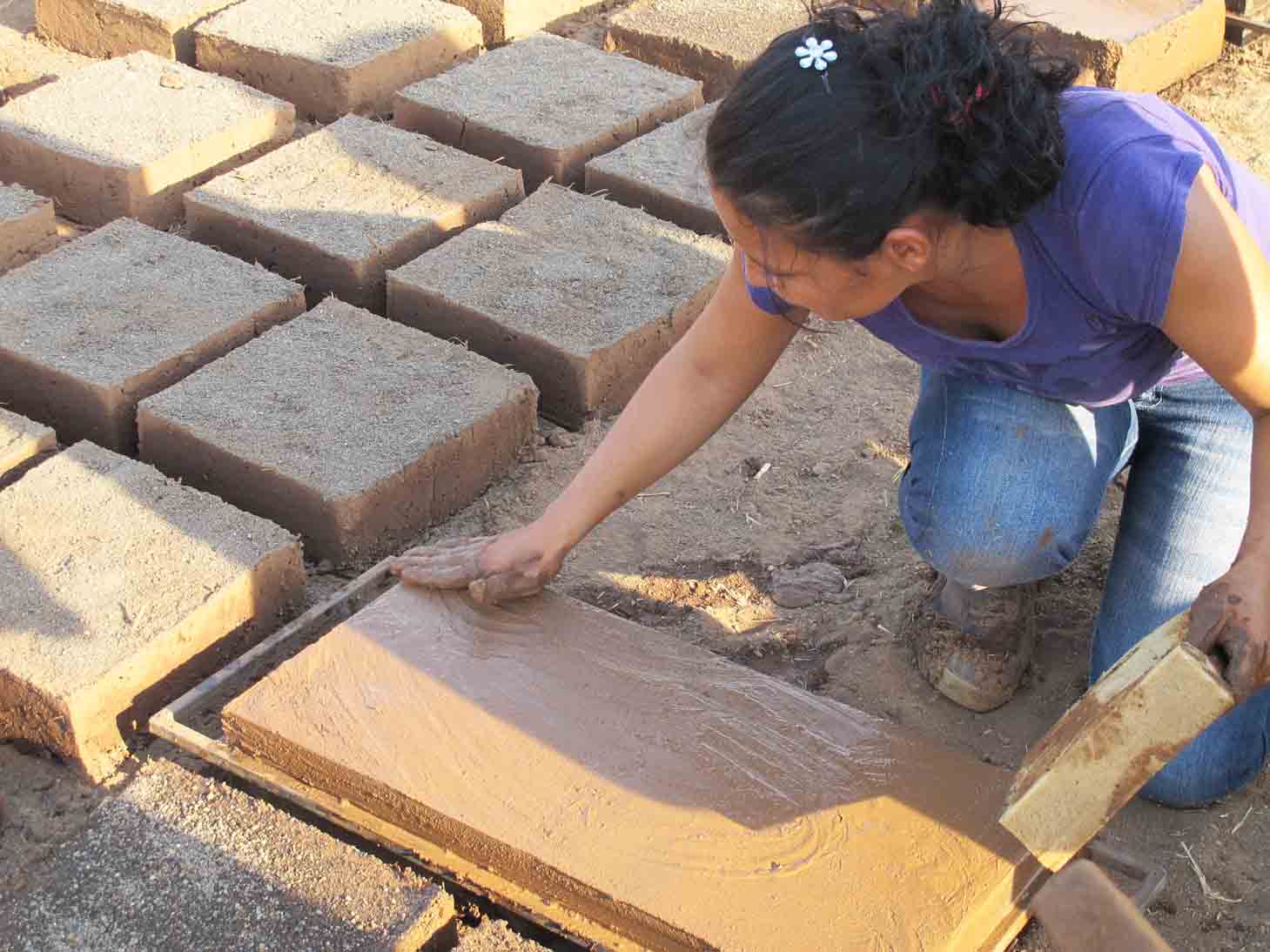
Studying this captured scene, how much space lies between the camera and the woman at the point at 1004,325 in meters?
1.89

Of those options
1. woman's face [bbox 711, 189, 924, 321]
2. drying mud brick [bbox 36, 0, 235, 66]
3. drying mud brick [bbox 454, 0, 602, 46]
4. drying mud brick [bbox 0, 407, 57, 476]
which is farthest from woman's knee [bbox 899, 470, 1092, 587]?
drying mud brick [bbox 36, 0, 235, 66]

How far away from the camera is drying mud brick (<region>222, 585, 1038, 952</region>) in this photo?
214cm

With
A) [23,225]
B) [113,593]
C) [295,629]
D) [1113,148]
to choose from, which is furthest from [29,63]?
[1113,148]

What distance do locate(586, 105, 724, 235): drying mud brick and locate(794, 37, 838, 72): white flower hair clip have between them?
205 cm

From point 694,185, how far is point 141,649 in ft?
6.80

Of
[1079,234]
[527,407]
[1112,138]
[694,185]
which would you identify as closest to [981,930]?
[1079,234]

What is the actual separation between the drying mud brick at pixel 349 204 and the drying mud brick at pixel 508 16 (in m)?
1.20

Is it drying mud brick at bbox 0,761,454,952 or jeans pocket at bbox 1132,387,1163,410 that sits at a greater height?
jeans pocket at bbox 1132,387,1163,410

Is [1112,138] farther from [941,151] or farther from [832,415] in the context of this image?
[832,415]

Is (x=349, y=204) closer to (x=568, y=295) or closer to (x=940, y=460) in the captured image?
(x=568, y=295)

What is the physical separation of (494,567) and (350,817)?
50 cm

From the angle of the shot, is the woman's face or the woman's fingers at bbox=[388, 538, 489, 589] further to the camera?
the woman's fingers at bbox=[388, 538, 489, 589]

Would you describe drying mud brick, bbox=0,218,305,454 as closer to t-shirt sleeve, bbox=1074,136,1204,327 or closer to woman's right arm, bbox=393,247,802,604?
woman's right arm, bbox=393,247,802,604

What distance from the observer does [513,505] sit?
335cm
